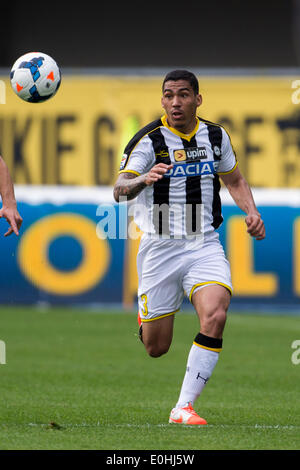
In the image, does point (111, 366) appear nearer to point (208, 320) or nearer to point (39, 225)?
point (208, 320)

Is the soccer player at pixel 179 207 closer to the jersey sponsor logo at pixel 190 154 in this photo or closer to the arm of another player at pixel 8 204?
the jersey sponsor logo at pixel 190 154

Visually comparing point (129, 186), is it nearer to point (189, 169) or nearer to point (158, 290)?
point (189, 169)

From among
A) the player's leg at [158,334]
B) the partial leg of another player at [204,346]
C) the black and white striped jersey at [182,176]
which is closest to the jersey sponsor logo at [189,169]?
the black and white striped jersey at [182,176]

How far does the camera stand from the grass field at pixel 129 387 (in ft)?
19.6

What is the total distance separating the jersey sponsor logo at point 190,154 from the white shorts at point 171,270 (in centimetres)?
54

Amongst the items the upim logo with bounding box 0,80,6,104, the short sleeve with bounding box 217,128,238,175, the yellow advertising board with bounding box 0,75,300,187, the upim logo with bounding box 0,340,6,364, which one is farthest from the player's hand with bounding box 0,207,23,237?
the upim logo with bounding box 0,80,6,104

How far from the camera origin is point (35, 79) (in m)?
7.43

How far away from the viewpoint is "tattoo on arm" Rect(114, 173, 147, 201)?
6.54 meters

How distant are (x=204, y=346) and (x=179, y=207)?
3.30 ft

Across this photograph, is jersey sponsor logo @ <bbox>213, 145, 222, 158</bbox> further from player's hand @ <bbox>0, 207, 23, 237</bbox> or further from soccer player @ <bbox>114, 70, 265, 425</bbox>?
player's hand @ <bbox>0, 207, 23, 237</bbox>

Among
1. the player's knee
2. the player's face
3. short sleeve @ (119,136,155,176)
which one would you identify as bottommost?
the player's knee

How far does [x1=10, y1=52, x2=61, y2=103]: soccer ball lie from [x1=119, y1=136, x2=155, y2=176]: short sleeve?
2.76 feet

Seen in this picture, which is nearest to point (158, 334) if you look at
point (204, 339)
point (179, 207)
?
point (204, 339)
